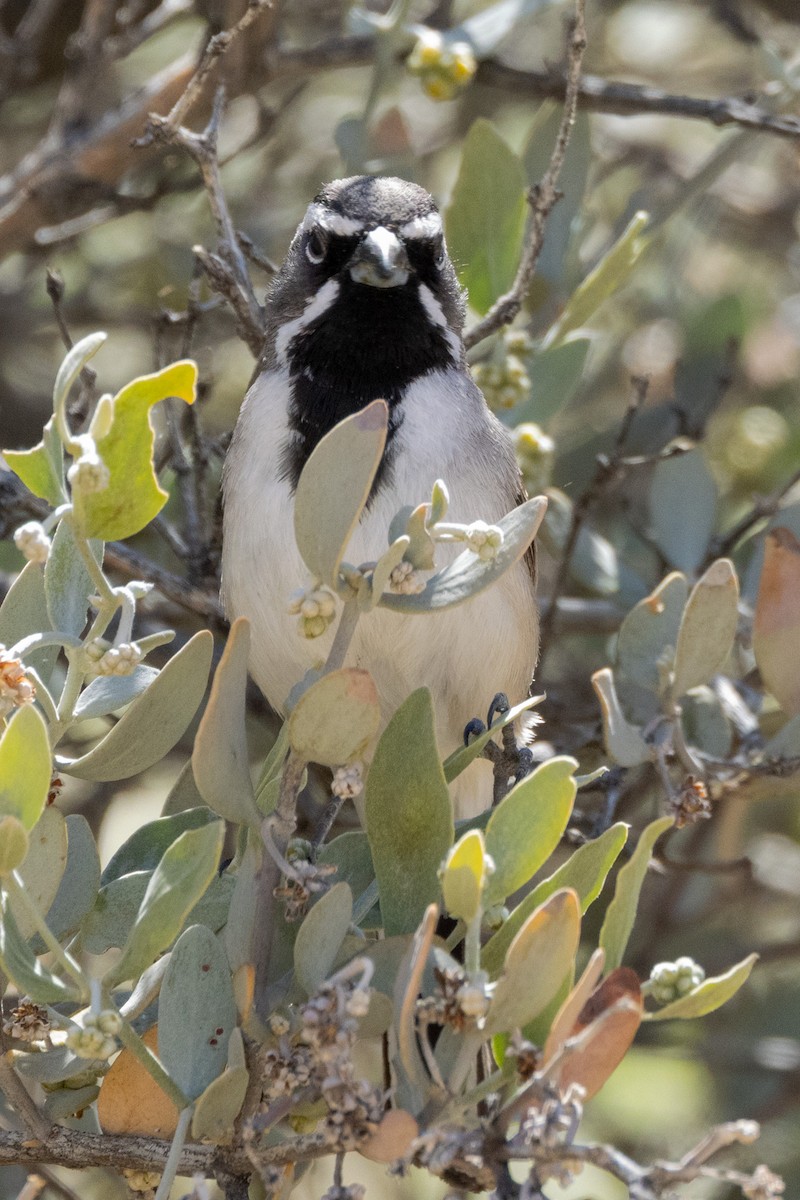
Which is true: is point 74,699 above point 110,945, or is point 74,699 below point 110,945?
above

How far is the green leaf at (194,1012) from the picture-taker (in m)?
2.28

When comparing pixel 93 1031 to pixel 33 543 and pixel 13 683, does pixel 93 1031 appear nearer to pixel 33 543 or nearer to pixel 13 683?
pixel 13 683

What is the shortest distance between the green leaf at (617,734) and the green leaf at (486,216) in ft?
5.51

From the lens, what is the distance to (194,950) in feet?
7.50

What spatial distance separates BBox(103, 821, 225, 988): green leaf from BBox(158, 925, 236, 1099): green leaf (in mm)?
94

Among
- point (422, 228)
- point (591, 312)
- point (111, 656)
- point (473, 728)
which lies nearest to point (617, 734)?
point (473, 728)

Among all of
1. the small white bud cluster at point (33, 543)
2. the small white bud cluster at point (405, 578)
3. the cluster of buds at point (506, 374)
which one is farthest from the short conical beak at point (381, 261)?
the small white bud cluster at point (33, 543)

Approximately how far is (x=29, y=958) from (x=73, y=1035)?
0.42 ft

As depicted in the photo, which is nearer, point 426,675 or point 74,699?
point 74,699

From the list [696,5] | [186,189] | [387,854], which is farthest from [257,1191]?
[696,5]

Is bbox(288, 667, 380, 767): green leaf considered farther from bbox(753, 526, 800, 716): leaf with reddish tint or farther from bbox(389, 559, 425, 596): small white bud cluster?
bbox(753, 526, 800, 716): leaf with reddish tint

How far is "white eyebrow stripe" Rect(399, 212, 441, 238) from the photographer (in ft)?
12.3

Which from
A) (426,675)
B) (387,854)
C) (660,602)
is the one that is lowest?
(426,675)

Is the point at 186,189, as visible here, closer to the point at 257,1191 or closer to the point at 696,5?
the point at 696,5
